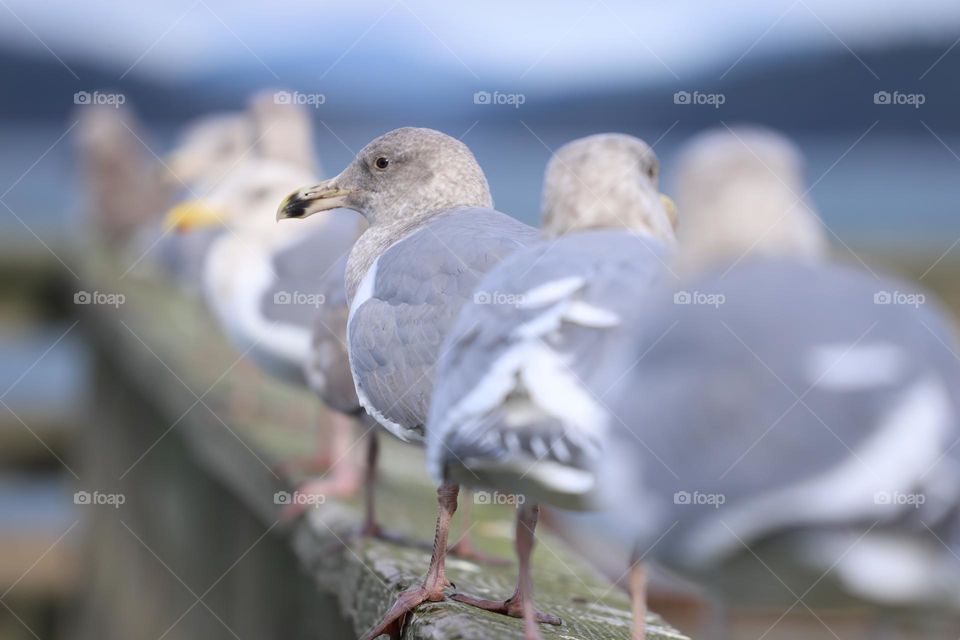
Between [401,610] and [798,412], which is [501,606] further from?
[798,412]

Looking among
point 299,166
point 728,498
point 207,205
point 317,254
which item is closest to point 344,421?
point 317,254

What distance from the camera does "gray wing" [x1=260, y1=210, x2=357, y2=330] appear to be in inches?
177

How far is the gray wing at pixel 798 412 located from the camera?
1368mm

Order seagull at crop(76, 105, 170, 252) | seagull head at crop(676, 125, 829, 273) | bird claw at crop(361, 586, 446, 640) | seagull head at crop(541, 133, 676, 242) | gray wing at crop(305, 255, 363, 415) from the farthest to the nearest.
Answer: seagull at crop(76, 105, 170, 252) → gray wing at crop(305, 255, 363, 415) → bird claw at crop(361, 586, 446, 640) → seagull head at crop(541, 133, 676, 242) → seagull head at crop(676, 125, 829, 273)

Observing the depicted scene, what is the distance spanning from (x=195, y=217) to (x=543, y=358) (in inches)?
152

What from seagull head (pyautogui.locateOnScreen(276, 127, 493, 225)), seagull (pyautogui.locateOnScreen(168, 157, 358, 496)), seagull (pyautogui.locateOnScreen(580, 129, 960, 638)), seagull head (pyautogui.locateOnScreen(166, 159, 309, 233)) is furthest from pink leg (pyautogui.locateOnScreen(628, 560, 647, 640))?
seagull head (pyautogui.locateOnScreen(166, 159, 309, 233))

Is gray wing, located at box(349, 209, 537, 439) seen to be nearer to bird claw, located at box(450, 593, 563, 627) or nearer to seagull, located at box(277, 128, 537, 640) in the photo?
seagull, located at box(277, 128, 537, 640)

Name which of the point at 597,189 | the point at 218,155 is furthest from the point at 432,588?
the point at 218,155

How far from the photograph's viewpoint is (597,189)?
2.10 metres

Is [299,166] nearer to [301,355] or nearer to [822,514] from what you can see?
[301,355]

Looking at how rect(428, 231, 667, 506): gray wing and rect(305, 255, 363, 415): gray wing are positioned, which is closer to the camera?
rect(428, 231, 667, 506): gray wing

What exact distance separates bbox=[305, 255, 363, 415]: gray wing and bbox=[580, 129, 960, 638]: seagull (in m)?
2.13

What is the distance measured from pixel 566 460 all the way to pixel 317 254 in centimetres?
291

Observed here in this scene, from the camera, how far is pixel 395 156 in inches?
120
